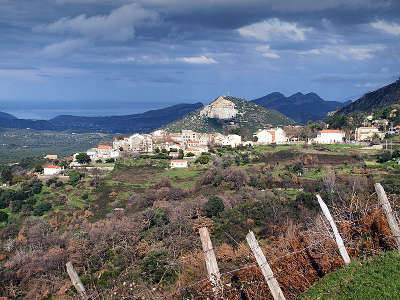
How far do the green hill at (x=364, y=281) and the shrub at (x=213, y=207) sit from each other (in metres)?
17.9

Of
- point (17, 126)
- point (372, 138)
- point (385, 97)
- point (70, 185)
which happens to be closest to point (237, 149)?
point (372, 138)

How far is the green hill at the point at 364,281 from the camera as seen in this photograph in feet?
14.8

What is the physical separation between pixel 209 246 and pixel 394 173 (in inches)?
1075

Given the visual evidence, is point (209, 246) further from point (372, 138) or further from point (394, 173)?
point (372, 138)

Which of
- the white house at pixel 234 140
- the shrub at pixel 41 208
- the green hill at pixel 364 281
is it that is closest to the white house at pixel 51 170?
the shrub at pixel 41 208

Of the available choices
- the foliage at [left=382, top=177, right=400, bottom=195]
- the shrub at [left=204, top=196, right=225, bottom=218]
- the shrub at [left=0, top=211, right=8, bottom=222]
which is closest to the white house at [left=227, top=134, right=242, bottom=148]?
the shrub at [left=204, top=196, right=225, bottom=218]

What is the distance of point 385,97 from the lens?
72.1 meters

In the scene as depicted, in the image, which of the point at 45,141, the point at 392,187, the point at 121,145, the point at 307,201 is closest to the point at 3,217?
the point at 307,201

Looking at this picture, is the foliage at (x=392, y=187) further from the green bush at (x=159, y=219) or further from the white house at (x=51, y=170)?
the white house at (x=51, y=170)

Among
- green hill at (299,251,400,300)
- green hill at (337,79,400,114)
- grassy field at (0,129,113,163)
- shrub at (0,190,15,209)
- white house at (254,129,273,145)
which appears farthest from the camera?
grassy field at (0,129,113,163)

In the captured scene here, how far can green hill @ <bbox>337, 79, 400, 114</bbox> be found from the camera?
69.4 meters

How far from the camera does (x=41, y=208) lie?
97.3 feet

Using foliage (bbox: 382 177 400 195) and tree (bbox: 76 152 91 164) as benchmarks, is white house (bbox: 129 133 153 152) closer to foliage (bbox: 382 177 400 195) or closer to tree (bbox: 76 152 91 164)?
tree (bbox: 76 152 91 164)

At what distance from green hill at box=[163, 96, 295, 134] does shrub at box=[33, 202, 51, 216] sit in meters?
40.8
